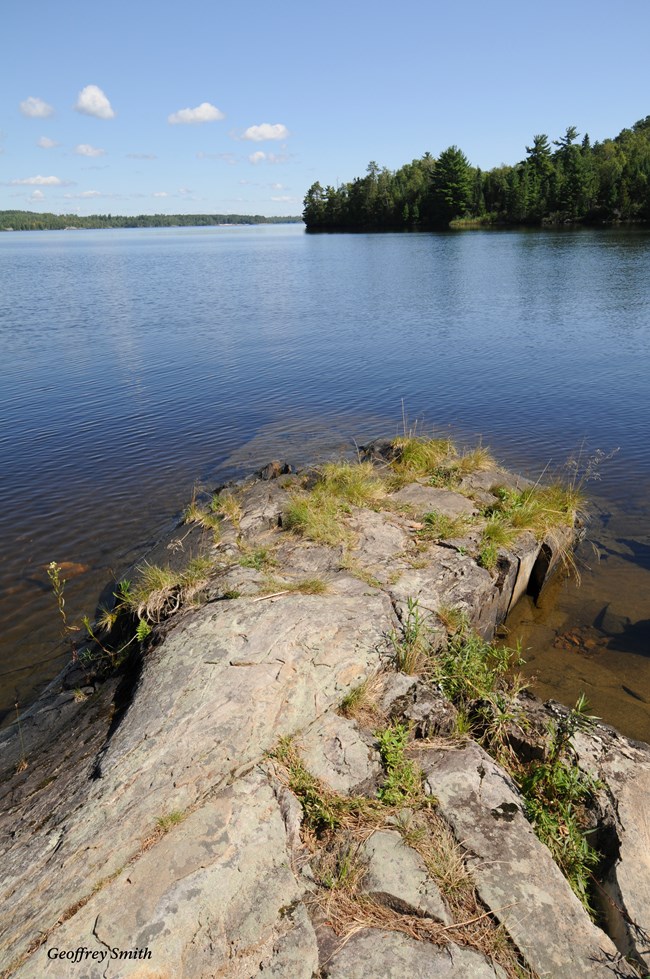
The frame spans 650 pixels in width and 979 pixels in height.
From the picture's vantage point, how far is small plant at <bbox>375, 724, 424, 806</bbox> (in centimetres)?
466

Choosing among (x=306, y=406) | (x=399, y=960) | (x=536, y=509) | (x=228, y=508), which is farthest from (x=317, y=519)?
(x=306, y=406)

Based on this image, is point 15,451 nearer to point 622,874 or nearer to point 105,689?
point 105,689

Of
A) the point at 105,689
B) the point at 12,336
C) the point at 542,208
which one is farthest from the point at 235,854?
the point at 542,208

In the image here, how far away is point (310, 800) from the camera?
454 cm

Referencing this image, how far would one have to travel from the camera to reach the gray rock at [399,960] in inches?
138

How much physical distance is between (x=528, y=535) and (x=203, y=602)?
5331mm

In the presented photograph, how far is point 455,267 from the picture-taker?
5094cm

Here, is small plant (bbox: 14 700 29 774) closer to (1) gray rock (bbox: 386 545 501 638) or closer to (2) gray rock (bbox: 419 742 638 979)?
(2) gray rock (bbox: 419 742 638 979)

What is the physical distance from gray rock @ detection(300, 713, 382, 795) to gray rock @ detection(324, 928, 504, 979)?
111 centimetres

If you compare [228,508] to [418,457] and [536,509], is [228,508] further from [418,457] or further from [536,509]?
[536,509]

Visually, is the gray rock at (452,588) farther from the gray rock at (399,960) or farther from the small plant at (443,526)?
the gray rock at (399,960)

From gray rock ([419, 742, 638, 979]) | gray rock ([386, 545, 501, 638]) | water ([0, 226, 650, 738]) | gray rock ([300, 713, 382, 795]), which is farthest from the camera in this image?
water ([0, 226, 650, 738])

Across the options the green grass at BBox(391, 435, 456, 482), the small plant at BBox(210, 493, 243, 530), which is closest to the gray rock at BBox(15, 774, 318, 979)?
the small plant at BBox(210, 493, 243, 530)

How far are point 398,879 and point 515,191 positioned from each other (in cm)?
11880
